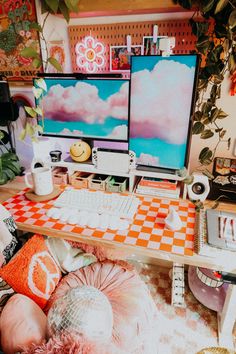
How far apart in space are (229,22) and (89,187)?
109 centimetres

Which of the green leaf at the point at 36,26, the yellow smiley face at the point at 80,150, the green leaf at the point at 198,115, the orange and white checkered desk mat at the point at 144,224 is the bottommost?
the orange and white checkered desk mat at the point at 144,224

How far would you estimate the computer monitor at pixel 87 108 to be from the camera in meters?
1.41

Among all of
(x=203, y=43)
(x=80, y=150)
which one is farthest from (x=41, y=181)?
(x=203, y=43)

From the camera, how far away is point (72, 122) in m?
1.55

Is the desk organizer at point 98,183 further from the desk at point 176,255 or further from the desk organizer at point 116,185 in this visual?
the desk at point 176,255

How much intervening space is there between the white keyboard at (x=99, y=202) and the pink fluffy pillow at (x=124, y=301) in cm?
36

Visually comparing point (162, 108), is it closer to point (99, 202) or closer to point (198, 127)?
point (198, 127)

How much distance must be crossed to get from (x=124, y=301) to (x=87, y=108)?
1.06 metres

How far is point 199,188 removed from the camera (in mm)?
1407

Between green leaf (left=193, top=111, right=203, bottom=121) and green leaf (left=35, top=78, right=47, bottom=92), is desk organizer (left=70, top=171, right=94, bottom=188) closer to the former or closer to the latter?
green leaf (left=35, top=78, right=47, bottom=92)

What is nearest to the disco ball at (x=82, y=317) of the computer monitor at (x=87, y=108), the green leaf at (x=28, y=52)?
the computer monitor at (x=87, y=108)

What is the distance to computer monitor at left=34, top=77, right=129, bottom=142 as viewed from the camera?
4.63 ft

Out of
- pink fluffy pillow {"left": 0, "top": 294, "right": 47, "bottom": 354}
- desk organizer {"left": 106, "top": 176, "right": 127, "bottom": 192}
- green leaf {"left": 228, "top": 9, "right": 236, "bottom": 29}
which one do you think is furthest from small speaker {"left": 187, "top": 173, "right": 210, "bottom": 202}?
pink fluffy pillow {"left": 0, "top": 294, "right": 47, "bottom": 354}

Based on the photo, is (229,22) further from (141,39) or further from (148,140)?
(148,140)
